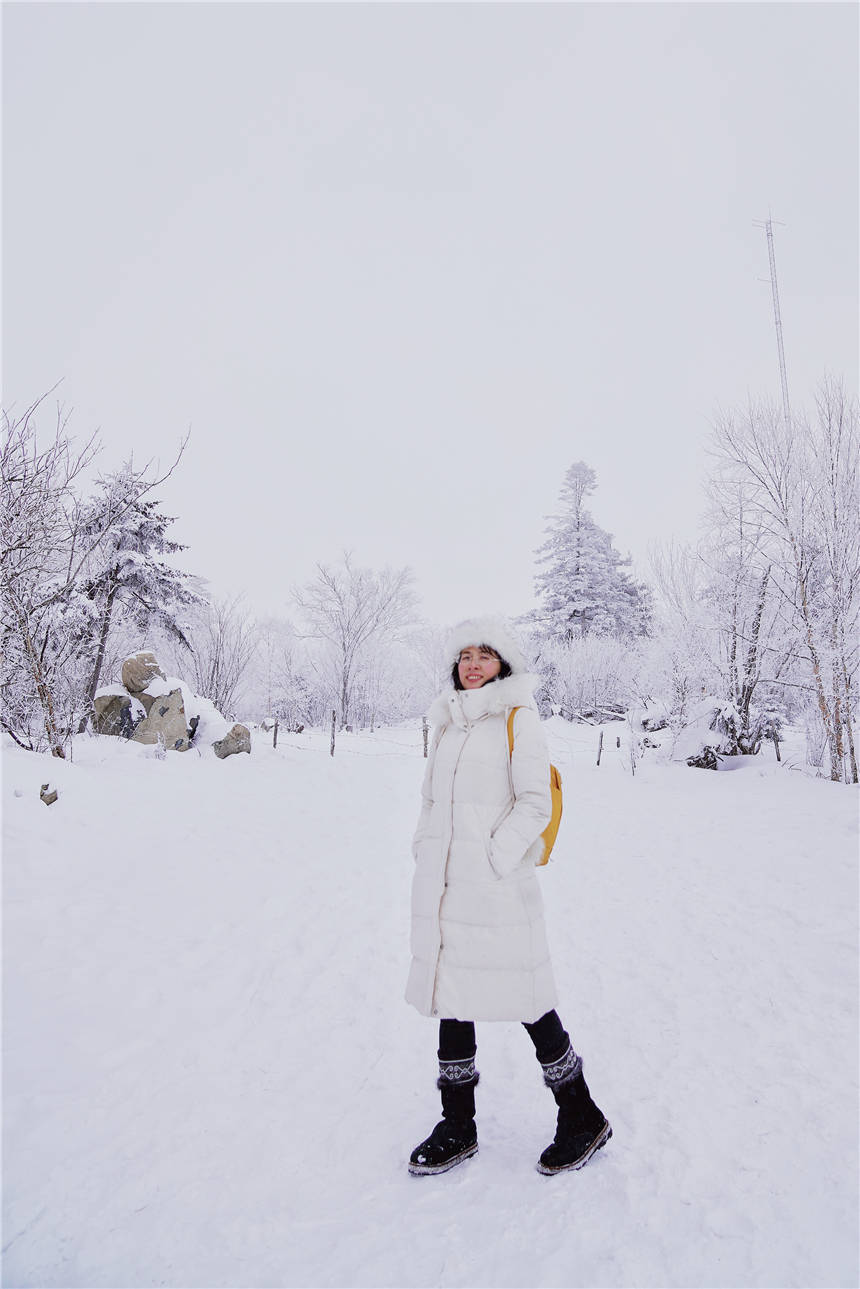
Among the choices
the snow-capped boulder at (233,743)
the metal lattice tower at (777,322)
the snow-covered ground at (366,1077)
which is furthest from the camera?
the snow-capped boulder at (233,743)

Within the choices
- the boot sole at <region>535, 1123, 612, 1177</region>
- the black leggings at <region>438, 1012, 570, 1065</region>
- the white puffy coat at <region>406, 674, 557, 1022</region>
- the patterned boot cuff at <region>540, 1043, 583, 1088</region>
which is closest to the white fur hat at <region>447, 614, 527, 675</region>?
the white puffy coat at <region>406, 674, 557, 1022</region>

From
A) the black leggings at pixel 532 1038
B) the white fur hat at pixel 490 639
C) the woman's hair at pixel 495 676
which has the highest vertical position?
the white fur hat at pixel 490 639

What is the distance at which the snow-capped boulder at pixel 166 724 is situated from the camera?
12.7 m

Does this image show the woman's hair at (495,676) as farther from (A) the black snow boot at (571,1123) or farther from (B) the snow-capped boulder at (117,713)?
(B) the snow-capped boulder at (117,713)

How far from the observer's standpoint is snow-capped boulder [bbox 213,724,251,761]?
1382cm

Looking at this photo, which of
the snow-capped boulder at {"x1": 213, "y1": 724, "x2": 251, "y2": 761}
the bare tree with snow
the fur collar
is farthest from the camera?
the bare tree with snow

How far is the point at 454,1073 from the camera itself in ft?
7.60

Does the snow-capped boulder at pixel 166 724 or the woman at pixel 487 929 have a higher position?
the snow-capped boulder at pixel 166 724

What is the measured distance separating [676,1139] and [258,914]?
3554mm

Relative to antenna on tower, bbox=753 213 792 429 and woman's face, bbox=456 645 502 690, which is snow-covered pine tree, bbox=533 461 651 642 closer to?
antenna on tower, bbox=753 213 792 429

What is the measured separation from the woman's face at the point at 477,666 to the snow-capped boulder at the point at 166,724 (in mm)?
11447

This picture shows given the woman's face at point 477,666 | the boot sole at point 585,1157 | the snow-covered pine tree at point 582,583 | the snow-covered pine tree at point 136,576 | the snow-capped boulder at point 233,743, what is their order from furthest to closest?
the snow-covered pine tree at point 582,583 → the snow-covered pine tree at point 136,576 → the snow-capped boulder at point 233,743 → the woman's face at point 477,666 → the boot sole at point 585,1157

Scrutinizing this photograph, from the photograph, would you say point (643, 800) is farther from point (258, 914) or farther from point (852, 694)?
point (258, 914)

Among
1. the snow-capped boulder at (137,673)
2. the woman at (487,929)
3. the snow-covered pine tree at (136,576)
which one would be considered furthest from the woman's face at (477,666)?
the snow-covered pine tree at (136,576)
